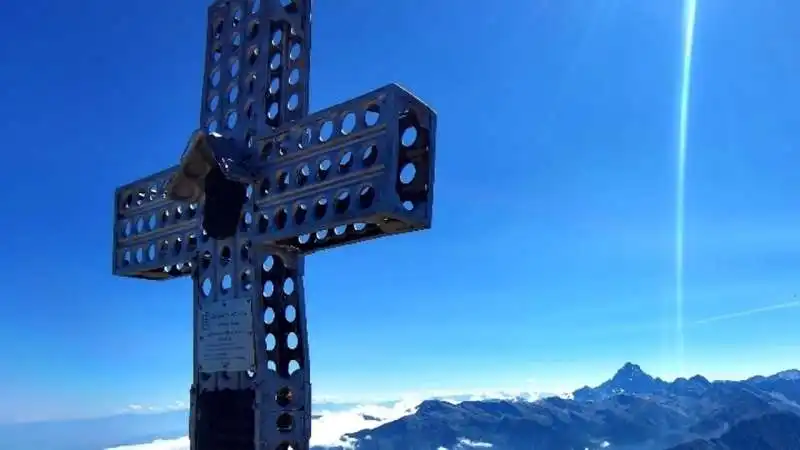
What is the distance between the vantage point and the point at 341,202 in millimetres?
9352

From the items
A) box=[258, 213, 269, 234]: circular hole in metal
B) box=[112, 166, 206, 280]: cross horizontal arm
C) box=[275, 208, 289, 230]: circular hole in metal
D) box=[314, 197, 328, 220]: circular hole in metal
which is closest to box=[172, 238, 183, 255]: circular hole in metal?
box=[112, 166, 206, 280]: cross horizontal arm

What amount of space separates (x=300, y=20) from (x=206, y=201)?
117 inches

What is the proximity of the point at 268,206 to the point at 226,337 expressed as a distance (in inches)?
75.7

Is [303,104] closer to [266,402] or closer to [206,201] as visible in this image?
[206,201]

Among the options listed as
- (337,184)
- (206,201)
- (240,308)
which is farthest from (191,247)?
(337,184)

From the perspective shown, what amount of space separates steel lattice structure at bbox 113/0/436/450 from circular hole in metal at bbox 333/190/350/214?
17 mm

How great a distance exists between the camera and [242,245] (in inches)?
428

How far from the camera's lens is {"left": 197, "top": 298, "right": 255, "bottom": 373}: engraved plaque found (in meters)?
10.4

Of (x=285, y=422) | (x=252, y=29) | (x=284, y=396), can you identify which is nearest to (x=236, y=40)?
(x=252, y=29)

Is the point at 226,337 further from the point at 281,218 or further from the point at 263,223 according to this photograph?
the point at 281,218

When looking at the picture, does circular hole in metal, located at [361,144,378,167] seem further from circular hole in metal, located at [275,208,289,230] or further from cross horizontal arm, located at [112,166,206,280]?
cross horizontal arm, located at [112,166,206,280]

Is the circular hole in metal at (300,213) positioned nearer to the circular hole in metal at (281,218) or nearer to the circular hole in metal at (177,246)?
the circular hole in metal at (281,218)

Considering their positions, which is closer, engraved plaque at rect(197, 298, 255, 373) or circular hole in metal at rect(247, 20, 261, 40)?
engraved plaque at rect(197, 298, 255, 373)

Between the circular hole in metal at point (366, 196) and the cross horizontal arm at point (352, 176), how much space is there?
1 centimetres
